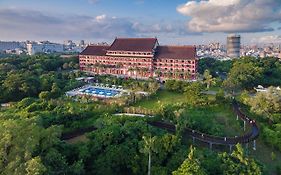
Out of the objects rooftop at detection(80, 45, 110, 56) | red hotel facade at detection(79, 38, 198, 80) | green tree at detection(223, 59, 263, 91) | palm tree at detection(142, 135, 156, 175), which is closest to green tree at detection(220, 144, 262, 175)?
palm tree at detection(142, 135, 156, 175)

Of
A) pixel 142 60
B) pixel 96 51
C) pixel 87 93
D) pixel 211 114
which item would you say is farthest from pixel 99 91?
pixel 96 51

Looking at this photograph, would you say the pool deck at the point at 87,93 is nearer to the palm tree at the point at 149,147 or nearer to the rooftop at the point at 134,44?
the rooftop at the point at 134,44

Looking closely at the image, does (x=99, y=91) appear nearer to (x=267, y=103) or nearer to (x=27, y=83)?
(x=27, y=83)

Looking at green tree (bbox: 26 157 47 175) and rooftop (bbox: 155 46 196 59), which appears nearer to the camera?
green tree (bbox: 26 157 47 175)

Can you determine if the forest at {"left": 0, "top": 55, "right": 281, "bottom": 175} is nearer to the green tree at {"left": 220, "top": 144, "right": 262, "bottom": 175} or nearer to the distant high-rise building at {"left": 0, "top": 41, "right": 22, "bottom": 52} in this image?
the green tree at {"left": 220, "top": 144, "right": 262, "bottom": 175}

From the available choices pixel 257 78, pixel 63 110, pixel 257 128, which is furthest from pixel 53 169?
pixel 257 78
